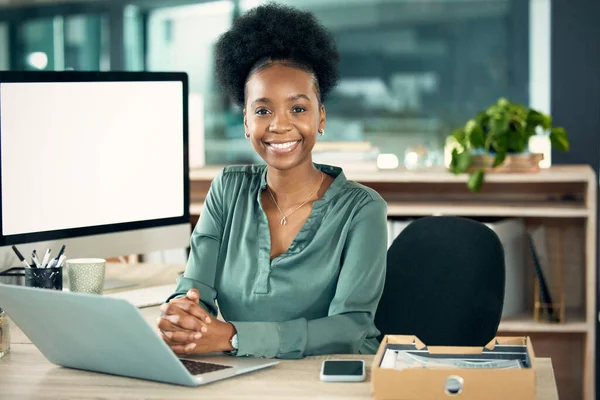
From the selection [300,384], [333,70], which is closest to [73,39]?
[333,70]

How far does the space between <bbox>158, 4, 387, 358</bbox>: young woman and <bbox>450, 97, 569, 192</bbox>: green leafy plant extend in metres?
1.26

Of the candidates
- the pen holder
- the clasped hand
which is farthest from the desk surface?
the pen holder

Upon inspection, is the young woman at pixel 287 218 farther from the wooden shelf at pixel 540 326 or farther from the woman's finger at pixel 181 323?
the wooden shelf at pixel 540 326

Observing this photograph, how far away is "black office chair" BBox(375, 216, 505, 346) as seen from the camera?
212cm

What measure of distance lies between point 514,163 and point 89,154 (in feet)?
5.18

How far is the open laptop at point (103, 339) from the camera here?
4.77 feet

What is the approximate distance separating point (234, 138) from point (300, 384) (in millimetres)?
2870

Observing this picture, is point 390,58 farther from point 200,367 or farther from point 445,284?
point 200,367

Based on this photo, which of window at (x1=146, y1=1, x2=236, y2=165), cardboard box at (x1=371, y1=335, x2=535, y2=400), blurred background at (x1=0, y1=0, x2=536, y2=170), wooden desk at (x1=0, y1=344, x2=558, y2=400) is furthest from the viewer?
window at (x1=146, y1=1, x2=236, y2=165)

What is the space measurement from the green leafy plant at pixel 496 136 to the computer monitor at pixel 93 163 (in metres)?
1.15

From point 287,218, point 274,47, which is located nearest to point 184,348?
point 287,218

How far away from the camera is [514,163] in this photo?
128 inches

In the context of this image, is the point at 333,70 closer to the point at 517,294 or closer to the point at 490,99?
the point at 517,294

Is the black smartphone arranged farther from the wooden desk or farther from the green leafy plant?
the green leafy plant
